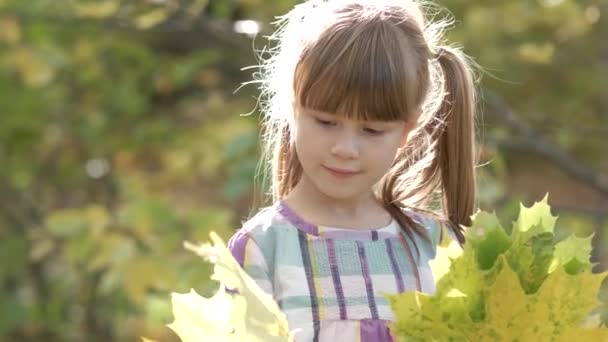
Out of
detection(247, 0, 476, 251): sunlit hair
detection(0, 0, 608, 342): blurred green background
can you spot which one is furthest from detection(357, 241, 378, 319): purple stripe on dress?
detection(0, 0, 608, 342): blurred green background

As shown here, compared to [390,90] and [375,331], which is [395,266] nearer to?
[375,331]

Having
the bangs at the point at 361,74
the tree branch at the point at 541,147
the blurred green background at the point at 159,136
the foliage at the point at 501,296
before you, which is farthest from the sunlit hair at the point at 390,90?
the tree branch at the point at 541,147

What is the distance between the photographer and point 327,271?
170 cm

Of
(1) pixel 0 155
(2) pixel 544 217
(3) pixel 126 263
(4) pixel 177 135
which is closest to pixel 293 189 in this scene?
(2) pixel 544 217

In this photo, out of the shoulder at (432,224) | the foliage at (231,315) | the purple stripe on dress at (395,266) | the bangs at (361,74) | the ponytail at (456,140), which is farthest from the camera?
the ponytail at (456,140)

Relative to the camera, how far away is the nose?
1.61m

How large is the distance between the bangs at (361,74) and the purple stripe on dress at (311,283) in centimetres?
19

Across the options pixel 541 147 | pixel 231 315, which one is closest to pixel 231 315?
pixel 231 315

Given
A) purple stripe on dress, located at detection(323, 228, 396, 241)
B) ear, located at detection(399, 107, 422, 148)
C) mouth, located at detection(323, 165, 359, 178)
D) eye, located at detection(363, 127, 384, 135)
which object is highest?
eye, located at detection(363, 127, 384, 135)

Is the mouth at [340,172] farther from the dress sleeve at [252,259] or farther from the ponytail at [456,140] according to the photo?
the ponytail at [456,140]

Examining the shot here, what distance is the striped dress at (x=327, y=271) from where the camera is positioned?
1.65 m

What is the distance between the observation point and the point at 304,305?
1.66 meters

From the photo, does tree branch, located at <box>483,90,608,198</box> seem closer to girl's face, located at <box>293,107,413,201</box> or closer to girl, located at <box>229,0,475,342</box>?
girl, located at <box>229,0,475,342</box>

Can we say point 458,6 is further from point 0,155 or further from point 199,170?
point 0,155
